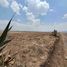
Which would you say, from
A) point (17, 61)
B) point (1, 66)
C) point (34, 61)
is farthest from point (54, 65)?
point (1, 66)

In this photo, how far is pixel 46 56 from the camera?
39.3ft

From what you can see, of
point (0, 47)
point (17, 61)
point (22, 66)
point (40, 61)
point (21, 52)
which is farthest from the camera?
point (21, 52)

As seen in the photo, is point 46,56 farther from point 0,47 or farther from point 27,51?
point 0,47

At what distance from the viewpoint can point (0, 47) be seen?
3416 mm

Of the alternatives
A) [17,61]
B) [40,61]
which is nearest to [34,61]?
[40,61]

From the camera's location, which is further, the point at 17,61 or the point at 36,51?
the point at 36,51

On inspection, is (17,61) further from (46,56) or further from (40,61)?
(46,56)

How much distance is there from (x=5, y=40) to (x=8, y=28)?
203 mm

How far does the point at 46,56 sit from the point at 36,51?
0.66 m

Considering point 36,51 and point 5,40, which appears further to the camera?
point 36,51

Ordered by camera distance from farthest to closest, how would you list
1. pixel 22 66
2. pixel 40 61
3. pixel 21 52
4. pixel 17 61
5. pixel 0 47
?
pixel 21 52
pixel 40 61
pixel 17 61
pixel 22 66
pixel 0 47

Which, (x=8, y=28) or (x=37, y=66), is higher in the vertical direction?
(x=8, y=28)

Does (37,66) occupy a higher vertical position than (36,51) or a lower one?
lower

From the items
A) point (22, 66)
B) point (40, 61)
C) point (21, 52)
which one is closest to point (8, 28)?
point (22, 66)
